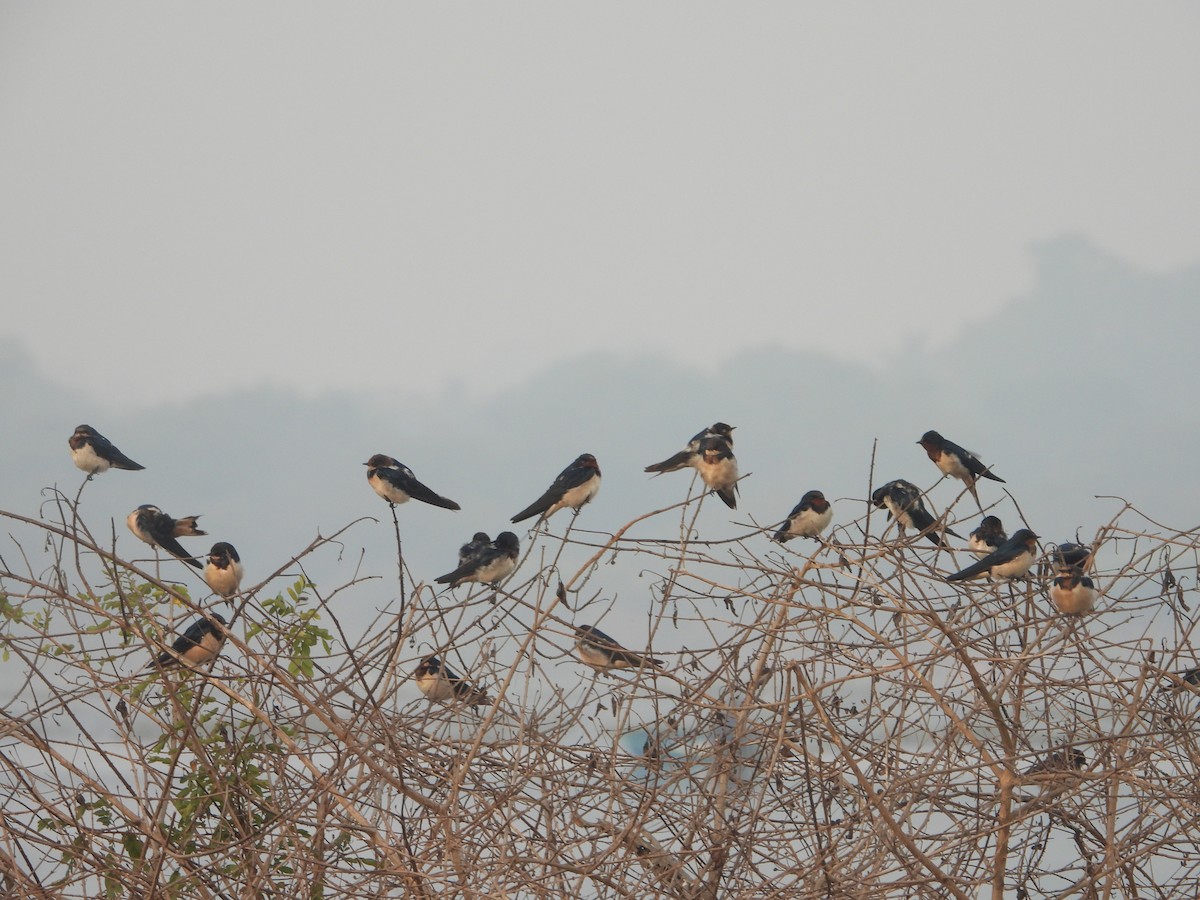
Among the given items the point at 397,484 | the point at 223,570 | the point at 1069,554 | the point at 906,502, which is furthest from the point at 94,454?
the point at 1069,554

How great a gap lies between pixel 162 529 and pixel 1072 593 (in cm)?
617

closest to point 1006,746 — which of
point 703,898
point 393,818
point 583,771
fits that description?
point 703,898

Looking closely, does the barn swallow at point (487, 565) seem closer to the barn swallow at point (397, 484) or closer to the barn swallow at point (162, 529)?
the barn swallow at point (397, 484)

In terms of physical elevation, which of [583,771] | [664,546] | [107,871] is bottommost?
[107,871]

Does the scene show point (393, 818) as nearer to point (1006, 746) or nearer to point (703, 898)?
point (703, 898)

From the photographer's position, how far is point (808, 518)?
8453 millimetres

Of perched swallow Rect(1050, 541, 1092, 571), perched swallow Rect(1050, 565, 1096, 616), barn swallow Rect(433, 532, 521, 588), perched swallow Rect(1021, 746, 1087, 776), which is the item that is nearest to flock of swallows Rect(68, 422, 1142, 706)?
barn swallow Rect(433, 532, 521, 588)

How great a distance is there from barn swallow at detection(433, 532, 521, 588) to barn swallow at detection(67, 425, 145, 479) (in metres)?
3.23

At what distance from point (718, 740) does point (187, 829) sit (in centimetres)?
265

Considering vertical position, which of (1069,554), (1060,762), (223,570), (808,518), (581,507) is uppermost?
(581,507)

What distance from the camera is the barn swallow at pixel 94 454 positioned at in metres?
9.94

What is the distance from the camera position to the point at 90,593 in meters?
5.34

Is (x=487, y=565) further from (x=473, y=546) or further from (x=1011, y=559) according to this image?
(x=1011, y=559)

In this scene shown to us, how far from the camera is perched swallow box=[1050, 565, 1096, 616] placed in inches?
256
